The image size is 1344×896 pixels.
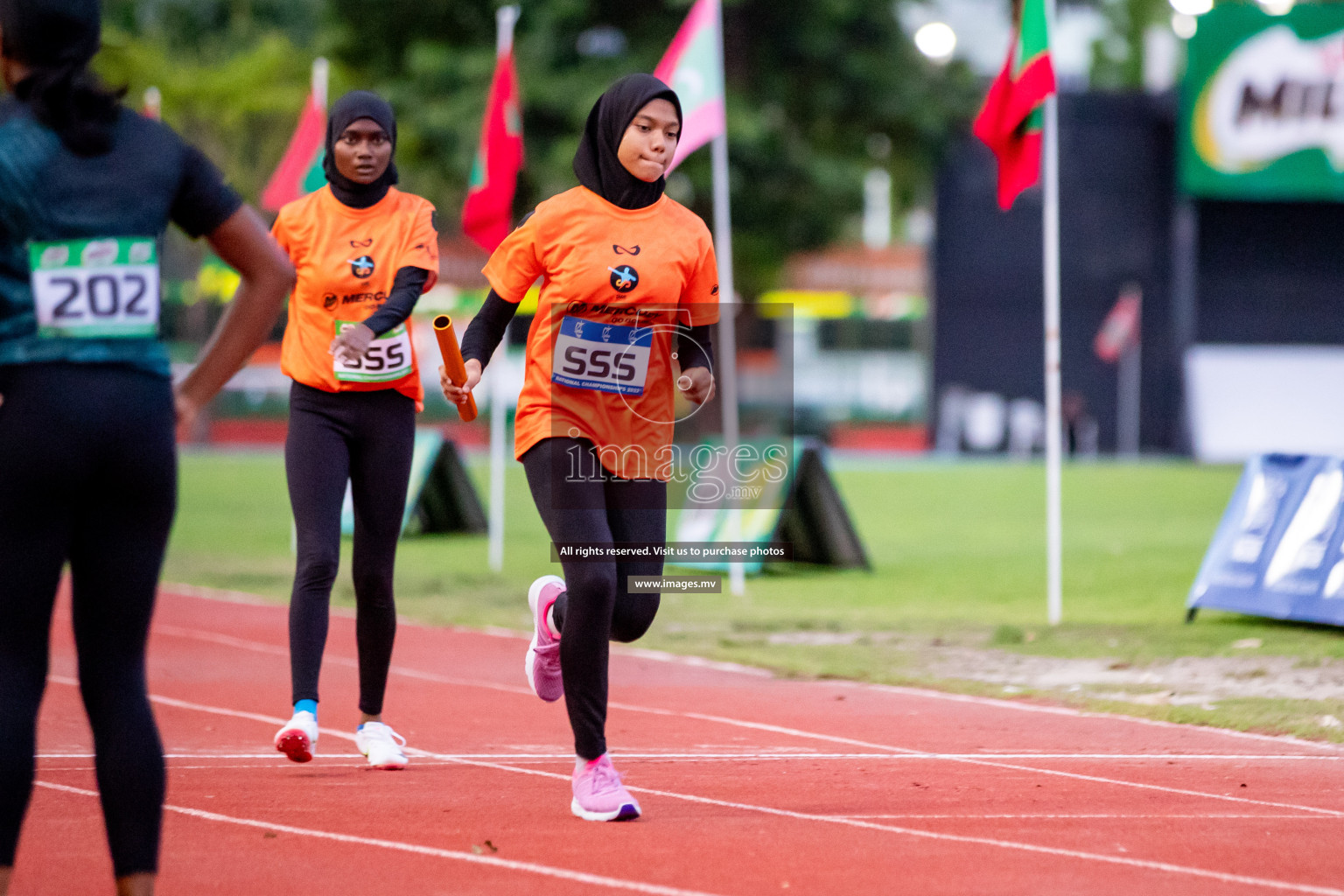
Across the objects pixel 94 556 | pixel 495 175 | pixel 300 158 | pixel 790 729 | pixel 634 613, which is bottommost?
pixel 790 729

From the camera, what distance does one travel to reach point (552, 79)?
103 ft

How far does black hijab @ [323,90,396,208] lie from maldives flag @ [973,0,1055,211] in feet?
17.1

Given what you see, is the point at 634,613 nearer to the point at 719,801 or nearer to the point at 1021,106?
the point at 719,801

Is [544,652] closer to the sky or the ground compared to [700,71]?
closer to the ground

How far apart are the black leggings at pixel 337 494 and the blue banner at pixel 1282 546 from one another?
5.94 meters

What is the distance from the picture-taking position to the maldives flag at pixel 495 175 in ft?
41.7

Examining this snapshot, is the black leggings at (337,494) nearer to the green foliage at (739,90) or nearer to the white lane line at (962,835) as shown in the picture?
the white lane line at (962,835)

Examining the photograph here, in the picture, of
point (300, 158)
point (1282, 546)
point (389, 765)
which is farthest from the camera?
point (300, 158)

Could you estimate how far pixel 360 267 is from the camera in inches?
228

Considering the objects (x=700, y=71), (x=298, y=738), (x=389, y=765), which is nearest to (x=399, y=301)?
(x=298, y=738)

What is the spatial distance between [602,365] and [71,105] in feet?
6.46

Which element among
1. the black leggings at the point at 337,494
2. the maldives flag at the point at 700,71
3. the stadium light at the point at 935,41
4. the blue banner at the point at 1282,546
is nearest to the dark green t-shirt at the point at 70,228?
the black leggings at the point at 337,494

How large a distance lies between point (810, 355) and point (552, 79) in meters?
18.2

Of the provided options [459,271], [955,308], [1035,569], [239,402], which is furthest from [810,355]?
[1035,569]
